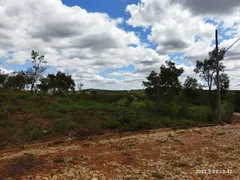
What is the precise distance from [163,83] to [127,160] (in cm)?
765

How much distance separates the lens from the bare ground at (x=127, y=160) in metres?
3.69

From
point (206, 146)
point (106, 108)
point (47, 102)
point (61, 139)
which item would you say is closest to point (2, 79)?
point (47, 102)

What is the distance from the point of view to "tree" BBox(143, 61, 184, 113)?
11438mm

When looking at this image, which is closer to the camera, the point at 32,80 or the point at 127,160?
the point at 127,160

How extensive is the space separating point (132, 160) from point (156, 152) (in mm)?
898

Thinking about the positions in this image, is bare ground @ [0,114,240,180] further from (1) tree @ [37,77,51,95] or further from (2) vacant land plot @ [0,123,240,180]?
(1) tree @ [37,77,51,95]

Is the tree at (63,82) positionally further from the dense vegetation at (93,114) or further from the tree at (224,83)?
the tree at (224,83)

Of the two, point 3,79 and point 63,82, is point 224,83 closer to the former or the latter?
point 63,82

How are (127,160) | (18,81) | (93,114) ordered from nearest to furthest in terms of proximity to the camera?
(127,160), (93,114), (18,81)

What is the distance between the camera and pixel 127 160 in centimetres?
447
